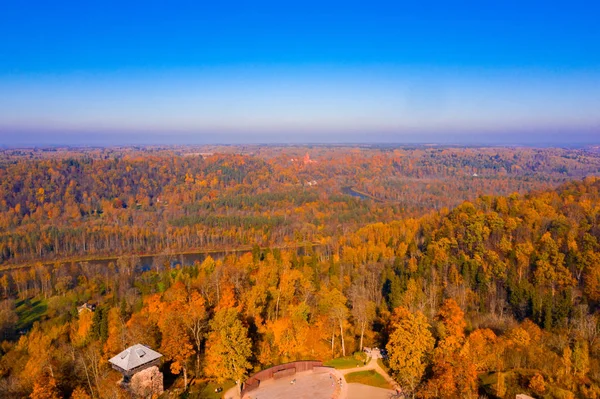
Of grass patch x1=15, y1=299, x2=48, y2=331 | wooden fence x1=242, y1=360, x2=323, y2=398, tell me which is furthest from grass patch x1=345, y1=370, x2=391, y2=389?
grass patch x1=15, y1=299, x2=48, y2=331

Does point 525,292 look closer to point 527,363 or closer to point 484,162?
point 527,363

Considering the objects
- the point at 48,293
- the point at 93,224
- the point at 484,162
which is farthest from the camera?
the point at 484,162

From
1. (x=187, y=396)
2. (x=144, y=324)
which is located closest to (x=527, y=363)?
(x=187, y=396)

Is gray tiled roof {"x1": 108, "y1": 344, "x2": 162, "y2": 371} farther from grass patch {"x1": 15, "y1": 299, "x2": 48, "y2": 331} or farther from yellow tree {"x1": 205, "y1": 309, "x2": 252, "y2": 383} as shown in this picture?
grass patch {"x1": 15, "y1": 299, "x2": 48, "y2": 331}

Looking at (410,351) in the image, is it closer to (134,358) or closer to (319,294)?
(319,294)

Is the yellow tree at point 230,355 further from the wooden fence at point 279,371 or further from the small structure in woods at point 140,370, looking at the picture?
the small structure in woods at point 140,370

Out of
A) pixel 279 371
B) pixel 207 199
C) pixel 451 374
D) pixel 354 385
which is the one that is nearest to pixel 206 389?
pixel 279 371

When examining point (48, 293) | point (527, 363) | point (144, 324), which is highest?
point (144, 324)
